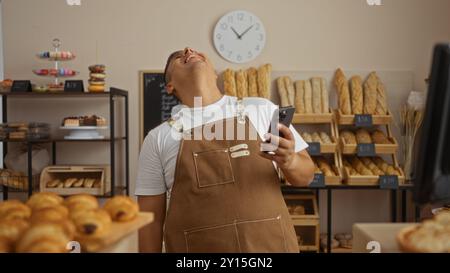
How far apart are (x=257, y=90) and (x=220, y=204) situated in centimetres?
188

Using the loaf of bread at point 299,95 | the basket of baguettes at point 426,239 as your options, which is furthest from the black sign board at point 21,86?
the basket of baguettes at point 426,239

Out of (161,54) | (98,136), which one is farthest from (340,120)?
(98,136)

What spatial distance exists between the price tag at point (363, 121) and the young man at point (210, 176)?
1.69m

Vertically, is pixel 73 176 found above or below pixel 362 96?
below

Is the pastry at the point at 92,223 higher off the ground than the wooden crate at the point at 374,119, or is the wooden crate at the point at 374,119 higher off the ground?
the wooden crate at the point at 374,119

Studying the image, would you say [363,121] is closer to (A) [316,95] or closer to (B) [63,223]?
(A) [316,95]

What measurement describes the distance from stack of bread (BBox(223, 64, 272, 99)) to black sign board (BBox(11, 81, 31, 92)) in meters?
1.12

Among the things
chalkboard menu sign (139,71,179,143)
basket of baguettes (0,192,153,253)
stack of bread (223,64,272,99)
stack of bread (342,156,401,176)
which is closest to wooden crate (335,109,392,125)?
stack of bread (342,156,401,176)

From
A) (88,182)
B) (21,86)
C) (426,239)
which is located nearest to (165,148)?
(426,239)

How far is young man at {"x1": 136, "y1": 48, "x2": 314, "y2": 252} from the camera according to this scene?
100cm

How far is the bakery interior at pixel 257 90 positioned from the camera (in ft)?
6.59

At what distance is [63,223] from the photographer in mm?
581

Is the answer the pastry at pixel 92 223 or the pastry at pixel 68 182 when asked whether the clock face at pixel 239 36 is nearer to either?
the pastry at pixel 68 182
